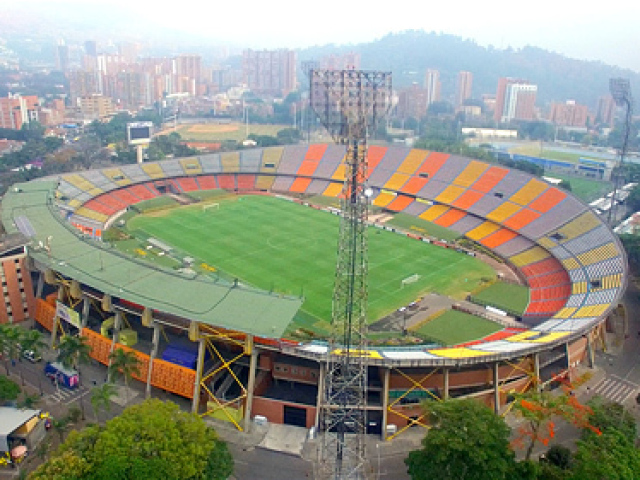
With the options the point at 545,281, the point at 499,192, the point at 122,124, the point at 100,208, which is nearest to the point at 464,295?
the point at 545,281

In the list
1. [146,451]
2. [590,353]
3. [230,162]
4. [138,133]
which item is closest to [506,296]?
[590,353]

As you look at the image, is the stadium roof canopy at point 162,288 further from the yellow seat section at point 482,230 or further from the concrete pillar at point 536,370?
the yellow seat section at point 482,230

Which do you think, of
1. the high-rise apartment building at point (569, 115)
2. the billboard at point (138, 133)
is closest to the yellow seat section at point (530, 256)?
the billboard at point (138, 133)

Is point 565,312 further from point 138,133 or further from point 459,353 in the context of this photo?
point 138,133

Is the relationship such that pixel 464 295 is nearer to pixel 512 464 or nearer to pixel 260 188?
pixel 512 464

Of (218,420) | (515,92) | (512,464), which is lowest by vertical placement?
(218,420)

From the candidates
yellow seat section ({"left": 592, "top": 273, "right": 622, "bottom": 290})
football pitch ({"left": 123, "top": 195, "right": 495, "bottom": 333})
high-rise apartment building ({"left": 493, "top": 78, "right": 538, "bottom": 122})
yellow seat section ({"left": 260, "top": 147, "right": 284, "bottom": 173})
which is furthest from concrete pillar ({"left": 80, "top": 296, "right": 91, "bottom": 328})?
high-rise apartment building ({"left": 493, "top": 78, "right": 538, "bottom": 122})
